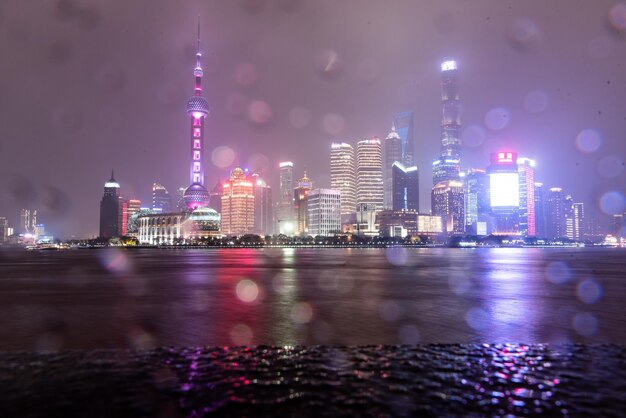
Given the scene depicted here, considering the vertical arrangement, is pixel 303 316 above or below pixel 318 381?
below

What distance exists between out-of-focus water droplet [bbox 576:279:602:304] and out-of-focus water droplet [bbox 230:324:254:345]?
16651 millimetres

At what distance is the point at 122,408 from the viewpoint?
772 centimetres

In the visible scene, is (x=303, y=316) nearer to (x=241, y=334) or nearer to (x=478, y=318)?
(x=241, y=334)

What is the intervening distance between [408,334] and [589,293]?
17.7 meters

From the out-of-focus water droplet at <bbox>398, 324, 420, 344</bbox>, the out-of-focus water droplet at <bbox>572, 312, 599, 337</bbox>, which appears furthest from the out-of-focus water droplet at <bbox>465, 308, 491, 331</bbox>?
the out-of-focus water droplet at <bbox>572, 312, 599, 337</bbox>

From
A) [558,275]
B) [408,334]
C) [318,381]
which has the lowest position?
[558,275]

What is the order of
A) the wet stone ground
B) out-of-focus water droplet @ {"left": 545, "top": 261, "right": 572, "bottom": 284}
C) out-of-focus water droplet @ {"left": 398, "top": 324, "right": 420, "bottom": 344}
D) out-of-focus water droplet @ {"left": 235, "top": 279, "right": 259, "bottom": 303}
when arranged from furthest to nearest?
1. out-of-focus water droplet @ {"left": 545, "top": 261, "right": 572, "bottom": 284}
2. out-of-focus water droplet @ {"left": 235, "top": 279, "right": 259, "bottom": 303}
3. out-of-focus water droplet @ {"left": 398, "top": 324, "right": 420, "bottom": 344}
4. the wet stone ground

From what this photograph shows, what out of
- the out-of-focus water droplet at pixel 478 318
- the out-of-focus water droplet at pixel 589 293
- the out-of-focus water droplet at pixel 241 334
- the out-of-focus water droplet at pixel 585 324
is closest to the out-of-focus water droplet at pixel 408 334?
the out-of-focus water droplet at pixel 478 318

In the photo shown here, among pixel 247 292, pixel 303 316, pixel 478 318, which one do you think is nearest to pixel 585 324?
pixel 478 318

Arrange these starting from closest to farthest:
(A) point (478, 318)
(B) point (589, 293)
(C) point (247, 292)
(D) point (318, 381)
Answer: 1. (D) point (318, 381)
2. (A) point (478, 318)
3. (B) point (589, 293)
4. (C) point (247, 292)

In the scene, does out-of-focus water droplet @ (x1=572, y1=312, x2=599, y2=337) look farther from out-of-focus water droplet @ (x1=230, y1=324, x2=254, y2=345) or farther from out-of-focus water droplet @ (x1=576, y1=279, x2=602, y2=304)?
out-of-focus water droplet @ (x1=230, y1=324, x2=254, y2=345)

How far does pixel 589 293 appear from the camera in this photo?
88.5 ft

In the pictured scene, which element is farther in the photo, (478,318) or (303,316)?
(303,316)

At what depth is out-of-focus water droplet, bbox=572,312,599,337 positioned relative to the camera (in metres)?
14.8
